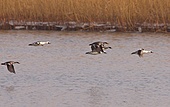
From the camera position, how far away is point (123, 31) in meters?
13.5

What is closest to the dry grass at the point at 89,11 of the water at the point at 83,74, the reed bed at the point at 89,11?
the reed bed at the point at 89,11

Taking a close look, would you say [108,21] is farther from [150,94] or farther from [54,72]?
[150,94]

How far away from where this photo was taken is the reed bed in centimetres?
1322

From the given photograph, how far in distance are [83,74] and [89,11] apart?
5052mm

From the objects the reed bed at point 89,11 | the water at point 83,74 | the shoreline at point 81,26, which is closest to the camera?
the water at point 83,74

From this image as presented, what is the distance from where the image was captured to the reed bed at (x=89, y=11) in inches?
520

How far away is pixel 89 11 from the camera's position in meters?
13.5

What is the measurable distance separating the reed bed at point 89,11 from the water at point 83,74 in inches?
22.0

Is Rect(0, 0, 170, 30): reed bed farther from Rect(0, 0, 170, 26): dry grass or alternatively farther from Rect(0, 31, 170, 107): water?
Rect(0, 31, 170, 107): water

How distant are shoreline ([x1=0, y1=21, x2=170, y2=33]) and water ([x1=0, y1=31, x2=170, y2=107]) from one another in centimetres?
50

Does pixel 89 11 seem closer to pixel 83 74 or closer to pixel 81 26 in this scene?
pixel 81 26

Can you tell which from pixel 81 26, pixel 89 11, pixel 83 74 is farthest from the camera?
pixel 81 26

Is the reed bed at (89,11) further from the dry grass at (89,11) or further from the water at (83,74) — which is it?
the water at (83,74)

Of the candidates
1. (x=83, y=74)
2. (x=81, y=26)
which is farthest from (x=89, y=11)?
(x=83, y=74)
